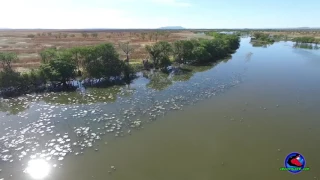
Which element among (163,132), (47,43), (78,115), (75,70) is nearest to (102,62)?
(75,70)

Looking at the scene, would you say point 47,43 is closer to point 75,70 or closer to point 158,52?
point 75,70

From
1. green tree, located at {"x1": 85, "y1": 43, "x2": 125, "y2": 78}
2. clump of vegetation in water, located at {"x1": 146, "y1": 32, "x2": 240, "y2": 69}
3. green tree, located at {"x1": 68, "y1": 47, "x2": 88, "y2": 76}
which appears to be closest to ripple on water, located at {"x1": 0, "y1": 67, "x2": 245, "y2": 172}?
green tree, located at {"x1": 85, "y1": 43, "x2": 125, "y2": 78}

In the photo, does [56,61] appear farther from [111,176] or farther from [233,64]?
[233,64]

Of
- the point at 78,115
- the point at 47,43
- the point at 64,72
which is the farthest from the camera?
the point at 47,43

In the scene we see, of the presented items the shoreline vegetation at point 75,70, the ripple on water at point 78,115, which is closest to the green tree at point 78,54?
the shoreline vegetation at point 75,70

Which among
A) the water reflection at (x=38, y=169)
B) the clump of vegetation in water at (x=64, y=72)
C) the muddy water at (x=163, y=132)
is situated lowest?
the water reflection at (x=38, y=169)

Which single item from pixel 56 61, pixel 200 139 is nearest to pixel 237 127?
pixel 200 139

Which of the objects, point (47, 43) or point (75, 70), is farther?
point (47, 43)

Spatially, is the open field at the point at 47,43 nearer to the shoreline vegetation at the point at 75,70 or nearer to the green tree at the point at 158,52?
the green tree at the point at 158,52
